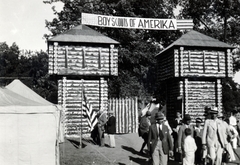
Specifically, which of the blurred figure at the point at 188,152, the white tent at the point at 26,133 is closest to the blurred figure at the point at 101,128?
the white tent at the point at 26,133

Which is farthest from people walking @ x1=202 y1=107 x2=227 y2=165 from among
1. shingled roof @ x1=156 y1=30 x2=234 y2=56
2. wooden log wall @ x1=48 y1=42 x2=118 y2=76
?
shingled roof @ x1=156 y1=30 x2=234 y2=56

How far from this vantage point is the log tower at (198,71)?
82.6 ft

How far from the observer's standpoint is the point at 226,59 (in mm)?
25766

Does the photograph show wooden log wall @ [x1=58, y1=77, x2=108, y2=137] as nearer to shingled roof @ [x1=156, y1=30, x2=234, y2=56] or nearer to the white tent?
shingled roof @ [x1=156, y1=30, x2=234, y2=56]

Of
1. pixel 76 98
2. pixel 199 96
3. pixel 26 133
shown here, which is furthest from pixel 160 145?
pixel 199 96

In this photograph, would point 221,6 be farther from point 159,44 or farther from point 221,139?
point 221,139

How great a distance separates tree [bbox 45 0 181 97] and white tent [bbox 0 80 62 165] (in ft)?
77.7

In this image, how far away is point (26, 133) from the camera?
10742 mm

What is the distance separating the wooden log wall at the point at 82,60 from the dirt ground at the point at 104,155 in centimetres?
531

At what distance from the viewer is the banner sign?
24281 millimetres

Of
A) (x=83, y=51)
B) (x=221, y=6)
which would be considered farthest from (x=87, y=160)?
(x=221, y=6)

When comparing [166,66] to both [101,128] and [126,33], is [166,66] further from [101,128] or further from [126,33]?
[101,128]

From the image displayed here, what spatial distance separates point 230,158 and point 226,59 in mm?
13741

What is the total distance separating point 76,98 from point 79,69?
194cm
